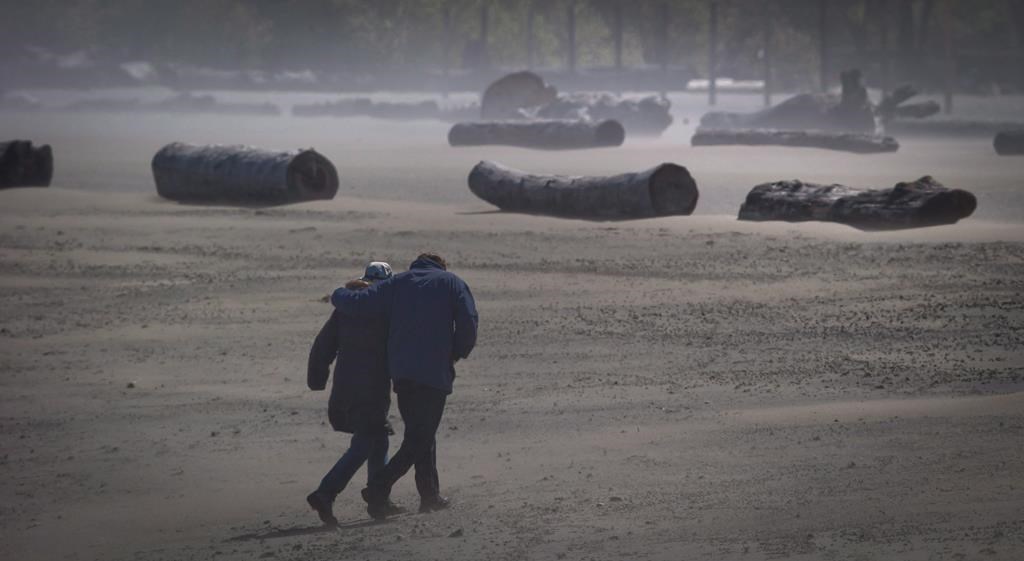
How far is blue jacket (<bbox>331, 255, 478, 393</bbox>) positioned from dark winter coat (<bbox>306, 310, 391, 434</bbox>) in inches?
4.5

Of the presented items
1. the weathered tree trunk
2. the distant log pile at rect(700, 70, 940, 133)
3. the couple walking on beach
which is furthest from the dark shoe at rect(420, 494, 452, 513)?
the distant log pile at rect(700, 70, 940, 133)

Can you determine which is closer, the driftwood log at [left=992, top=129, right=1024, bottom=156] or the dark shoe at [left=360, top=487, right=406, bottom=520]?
the dark shoe at [left=360, top=487, right=406, bottom=520]

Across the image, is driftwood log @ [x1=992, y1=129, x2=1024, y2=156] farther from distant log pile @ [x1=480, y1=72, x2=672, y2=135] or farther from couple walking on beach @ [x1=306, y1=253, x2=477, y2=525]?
couple walking on beach @ [x1=306, y1=253, x2=477, y2=525]

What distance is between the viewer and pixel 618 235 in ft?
67.8

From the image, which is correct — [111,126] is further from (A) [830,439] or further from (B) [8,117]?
(A) [830,439]

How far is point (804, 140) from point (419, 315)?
31303 millimetres

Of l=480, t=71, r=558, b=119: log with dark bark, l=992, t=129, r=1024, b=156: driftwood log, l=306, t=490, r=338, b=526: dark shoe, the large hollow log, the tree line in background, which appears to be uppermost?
the tree line in background

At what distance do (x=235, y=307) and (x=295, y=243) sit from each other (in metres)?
4.37

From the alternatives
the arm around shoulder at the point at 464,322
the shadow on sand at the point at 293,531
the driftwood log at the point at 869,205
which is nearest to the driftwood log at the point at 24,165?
the driftwood log at the point at 869,205

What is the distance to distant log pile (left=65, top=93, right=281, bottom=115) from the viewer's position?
77062 mm

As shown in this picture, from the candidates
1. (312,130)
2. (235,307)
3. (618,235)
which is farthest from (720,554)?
(312,130)

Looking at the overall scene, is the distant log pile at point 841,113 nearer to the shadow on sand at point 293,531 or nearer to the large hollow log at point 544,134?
the large hollow log at point 544,134

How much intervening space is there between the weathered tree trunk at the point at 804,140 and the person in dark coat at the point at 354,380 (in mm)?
29913

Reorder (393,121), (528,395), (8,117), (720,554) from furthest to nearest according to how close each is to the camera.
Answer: (8,117), (393,121), (528,395), (720,554)
